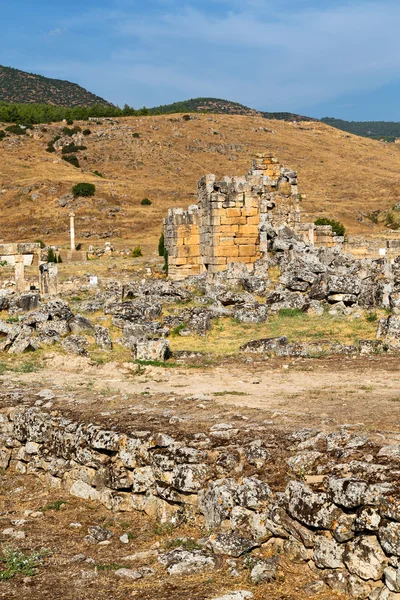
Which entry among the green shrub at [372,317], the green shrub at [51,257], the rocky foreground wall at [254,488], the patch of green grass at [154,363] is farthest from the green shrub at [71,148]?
the rocky foreground wall at [254,488]

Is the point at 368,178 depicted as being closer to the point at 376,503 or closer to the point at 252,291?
the point at 252,291

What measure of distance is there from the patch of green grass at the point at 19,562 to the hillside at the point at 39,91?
12275cm

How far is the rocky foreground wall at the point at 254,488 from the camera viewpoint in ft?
14.9

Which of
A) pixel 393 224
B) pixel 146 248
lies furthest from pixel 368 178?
pixel 146 248

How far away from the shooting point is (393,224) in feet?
150

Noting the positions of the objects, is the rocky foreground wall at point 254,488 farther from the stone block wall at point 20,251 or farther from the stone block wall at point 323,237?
the stone block wall at point 323,237

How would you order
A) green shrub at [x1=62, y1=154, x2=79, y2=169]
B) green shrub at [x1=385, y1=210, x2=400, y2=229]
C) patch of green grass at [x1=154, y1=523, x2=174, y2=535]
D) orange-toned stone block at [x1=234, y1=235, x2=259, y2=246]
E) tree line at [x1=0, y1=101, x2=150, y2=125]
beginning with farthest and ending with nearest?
tree line at [x1=0, y1=101, x2=150, y2=125] → green shrub at [x1=62, y1=154, x2=79, y2=169] → green shrub at [x1=385, y1=210, x2=400, y2=229] → orange-toned stone block at [x1=234, y1=235, x2=259, y2=246] → patch of green grass at [x1=154, y1=523, x2=174, y2=535]

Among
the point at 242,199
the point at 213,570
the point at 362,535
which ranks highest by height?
the point at 242,199

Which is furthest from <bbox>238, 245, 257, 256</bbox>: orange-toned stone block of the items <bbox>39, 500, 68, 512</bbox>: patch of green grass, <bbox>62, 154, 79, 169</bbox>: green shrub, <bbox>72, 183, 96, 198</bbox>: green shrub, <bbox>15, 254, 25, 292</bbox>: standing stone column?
<bbox>62, 154, 79, 169</bbox>: green shrub

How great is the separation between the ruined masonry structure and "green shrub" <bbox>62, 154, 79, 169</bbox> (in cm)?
4358

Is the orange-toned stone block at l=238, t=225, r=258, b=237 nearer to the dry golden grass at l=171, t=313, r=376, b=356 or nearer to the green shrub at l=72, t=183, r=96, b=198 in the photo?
the dry golden grass at l=171, t=313, r=376, b=356

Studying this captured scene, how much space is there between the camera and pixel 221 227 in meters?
19.8

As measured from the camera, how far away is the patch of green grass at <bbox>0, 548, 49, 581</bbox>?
514cm

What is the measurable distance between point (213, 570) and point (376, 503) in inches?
51.7
